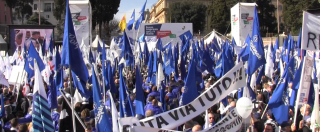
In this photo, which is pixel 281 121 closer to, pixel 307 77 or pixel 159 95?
pixel 307 77

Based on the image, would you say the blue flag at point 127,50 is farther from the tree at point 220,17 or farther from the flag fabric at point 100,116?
the tree at point 220,17

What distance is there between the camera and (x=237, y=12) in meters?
26.8

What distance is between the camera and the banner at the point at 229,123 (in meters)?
5.14

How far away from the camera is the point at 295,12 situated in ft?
165

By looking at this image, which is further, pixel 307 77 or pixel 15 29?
pixel 15 29

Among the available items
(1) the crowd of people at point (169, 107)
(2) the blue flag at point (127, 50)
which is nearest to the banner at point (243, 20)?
(2) the blue flag at point (127, 50)

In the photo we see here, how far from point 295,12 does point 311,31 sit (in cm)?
4594

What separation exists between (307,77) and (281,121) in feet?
2.88

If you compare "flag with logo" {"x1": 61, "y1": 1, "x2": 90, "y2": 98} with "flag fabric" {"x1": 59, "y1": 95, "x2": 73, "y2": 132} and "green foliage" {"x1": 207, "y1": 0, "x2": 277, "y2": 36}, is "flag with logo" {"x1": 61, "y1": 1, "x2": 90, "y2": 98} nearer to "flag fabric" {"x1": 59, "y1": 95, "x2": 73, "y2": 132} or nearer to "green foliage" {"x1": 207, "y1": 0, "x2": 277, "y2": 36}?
"flag fabric" {"x1": 59, "y1": 95, "x2": 73, "y2": 132}

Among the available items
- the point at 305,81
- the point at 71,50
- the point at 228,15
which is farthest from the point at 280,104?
the point at 228,15

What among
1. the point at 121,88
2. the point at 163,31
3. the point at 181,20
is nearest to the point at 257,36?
the point at 121,88

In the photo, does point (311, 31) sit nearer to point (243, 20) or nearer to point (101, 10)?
point (243, 20)

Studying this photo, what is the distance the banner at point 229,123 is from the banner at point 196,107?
0.93ft

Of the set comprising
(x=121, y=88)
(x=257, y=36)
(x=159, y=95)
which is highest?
(x=257, y=36)
